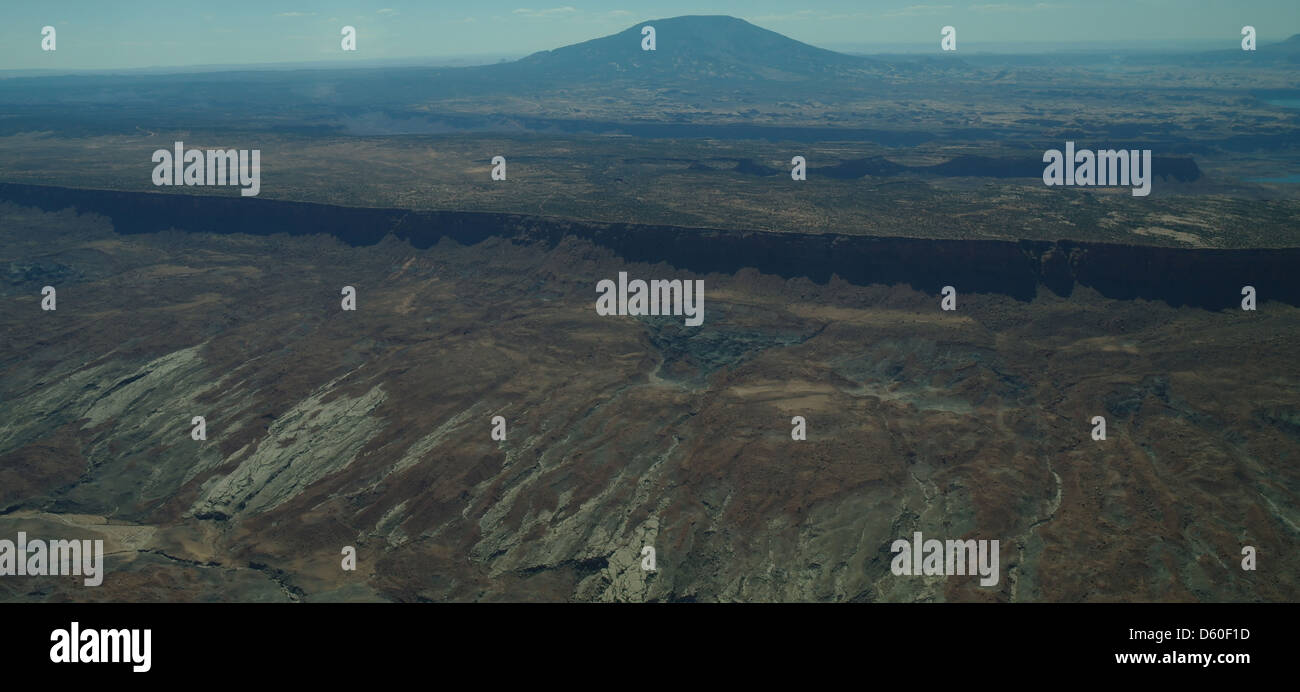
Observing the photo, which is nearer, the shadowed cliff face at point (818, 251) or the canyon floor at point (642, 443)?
the canyon floor at point (642, 443)

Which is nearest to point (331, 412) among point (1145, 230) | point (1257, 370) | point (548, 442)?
point (548, 442)

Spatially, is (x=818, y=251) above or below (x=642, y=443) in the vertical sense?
above

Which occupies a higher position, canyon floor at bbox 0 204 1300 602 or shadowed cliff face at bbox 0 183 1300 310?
shadowed cliff face at bbox 0 183 1300 310

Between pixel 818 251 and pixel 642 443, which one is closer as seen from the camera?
pixel 642 443

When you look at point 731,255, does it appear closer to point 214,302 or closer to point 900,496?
point 900,496

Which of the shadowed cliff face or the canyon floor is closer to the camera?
the canyon floor
